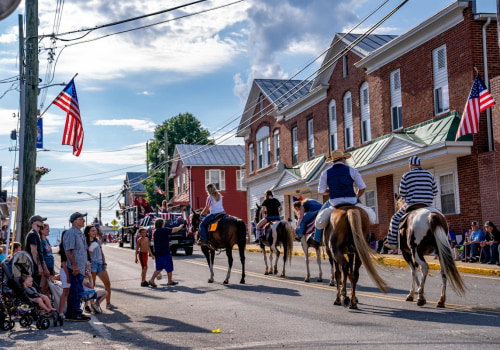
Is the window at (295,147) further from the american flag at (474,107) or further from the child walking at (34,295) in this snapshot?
the child walking at (34,295)

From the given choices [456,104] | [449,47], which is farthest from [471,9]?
[456,104]

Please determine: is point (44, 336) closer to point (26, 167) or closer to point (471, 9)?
point (26, 167)

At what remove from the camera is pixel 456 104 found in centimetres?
2339

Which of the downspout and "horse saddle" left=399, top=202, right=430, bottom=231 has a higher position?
the downspout

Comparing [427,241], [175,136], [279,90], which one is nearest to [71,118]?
[427,241]

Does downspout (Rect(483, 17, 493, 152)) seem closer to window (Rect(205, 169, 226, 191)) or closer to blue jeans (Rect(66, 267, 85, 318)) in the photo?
blue jeans (Rect(66, 267, 85, 318))

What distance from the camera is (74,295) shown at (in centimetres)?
A: 1073

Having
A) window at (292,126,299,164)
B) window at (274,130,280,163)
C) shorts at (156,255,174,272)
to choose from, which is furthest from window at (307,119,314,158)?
shorts at (156,255,174,272)

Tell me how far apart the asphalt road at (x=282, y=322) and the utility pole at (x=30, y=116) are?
182 inches

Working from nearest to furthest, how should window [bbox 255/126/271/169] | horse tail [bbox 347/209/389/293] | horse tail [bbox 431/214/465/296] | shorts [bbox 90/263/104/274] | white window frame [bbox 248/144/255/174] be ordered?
horse tail [bbox 431/214/465/296], horse tail [bbox 347/209/389/293], shorts [bbox 90/263/104/274], window [bbox 255/126/271/169], white window frame [bbox 248/144/255/174]

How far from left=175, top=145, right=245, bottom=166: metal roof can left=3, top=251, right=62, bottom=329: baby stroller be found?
50.1 metres

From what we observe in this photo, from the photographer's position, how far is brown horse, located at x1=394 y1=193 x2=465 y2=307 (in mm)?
9594

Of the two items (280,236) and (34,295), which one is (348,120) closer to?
(280,236)

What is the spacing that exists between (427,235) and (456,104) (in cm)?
1465
